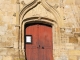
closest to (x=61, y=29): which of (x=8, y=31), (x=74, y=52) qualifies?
(x=74, y=52)

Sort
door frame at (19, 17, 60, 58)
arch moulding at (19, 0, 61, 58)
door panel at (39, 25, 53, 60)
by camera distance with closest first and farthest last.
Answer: door frame at (19, 17, 60, 58)
arch moulding at (19, 0, 61, 58)
door panel at (39, 25, 53, 60)

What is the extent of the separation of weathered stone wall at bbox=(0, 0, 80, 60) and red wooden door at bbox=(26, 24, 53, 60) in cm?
27

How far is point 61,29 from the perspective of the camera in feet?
33.7

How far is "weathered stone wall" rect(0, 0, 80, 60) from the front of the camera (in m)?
9.85

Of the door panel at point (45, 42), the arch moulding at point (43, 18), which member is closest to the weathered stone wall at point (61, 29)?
the arch moulding at point (43, 18)

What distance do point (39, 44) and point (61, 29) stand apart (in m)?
0.88

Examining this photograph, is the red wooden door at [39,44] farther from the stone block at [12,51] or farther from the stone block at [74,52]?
the stone block at [74,52]

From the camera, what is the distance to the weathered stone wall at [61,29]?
32.3 feet

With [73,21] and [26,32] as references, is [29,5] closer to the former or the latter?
[26,32]

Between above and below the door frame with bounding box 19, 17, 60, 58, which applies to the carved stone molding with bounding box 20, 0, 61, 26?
above

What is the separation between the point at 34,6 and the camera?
10.3m

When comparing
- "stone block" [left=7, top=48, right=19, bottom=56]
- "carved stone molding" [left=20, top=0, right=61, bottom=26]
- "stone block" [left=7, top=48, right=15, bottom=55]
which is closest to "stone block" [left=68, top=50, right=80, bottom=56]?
"carved stone molding" [left=20, top=0, right=61, bottom=26]

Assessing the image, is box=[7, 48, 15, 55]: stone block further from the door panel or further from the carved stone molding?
the carved stone molding

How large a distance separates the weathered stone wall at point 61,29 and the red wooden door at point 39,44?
0.87ft
